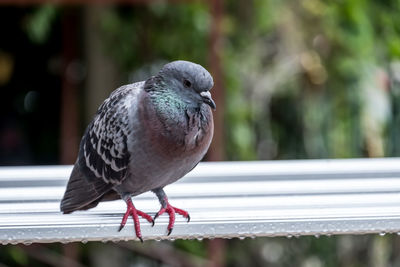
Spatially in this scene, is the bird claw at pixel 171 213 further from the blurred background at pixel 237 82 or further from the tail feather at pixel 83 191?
the blurred background at pixel 237 82

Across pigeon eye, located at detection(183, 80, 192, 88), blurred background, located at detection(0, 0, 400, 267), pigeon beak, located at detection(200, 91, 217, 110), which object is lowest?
blurred background, located at detection(0, 0, 400, 267)

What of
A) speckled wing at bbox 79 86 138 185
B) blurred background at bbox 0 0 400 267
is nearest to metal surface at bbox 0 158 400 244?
speckled wing at bbox 79 86 138 185

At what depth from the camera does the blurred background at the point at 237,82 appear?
17.6 ft

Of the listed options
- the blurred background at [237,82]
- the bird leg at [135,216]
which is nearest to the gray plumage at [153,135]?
the bird leg at [135,216]

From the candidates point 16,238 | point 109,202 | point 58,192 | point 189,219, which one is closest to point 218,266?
point 109,202

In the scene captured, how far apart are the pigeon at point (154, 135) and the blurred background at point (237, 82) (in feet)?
8.87

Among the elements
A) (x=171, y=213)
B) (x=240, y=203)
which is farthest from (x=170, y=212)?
A: (x=240, y=203)

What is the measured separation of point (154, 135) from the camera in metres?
2.40

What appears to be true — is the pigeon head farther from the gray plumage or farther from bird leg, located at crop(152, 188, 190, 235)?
bird leg, located at crop(152, 188, 190, 235)

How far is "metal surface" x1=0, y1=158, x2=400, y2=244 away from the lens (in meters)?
1.88

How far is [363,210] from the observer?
2041 mm

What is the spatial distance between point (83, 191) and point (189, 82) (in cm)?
55

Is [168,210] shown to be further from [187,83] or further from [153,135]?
[187,83]

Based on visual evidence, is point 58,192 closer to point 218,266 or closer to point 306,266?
point 218,266
